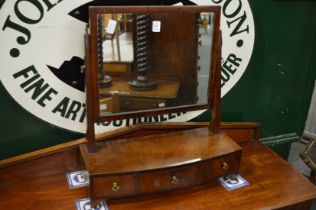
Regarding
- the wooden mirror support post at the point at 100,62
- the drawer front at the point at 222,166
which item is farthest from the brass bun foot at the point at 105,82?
the drawer front at the point at 222,166

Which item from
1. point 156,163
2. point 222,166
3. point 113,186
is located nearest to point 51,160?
point 113,186

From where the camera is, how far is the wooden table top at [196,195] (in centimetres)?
116

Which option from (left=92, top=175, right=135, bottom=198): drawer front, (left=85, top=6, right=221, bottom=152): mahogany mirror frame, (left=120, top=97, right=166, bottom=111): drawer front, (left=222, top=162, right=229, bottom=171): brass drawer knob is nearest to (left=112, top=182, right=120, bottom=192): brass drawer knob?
(left=92, top=175, right=135, bottom=198): drawer front

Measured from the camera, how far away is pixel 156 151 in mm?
1246

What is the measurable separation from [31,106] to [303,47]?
126cm

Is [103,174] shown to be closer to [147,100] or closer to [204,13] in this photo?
[147,100]

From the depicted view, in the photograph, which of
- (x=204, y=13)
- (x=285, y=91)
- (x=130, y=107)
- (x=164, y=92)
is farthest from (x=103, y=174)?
(x=285, y=91)

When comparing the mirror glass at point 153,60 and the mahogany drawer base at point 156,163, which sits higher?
the mirror glass at point 153,60

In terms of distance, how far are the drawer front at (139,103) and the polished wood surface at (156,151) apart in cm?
14

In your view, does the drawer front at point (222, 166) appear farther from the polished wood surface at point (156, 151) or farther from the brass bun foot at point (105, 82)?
the brass bun foot at point (105, 82)

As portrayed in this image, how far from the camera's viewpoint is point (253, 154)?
4.96ft

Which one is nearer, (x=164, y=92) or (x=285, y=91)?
(x=164, y=92)

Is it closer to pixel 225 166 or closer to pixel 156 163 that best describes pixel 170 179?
pixel 156 163

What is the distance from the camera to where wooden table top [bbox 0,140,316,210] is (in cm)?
116
